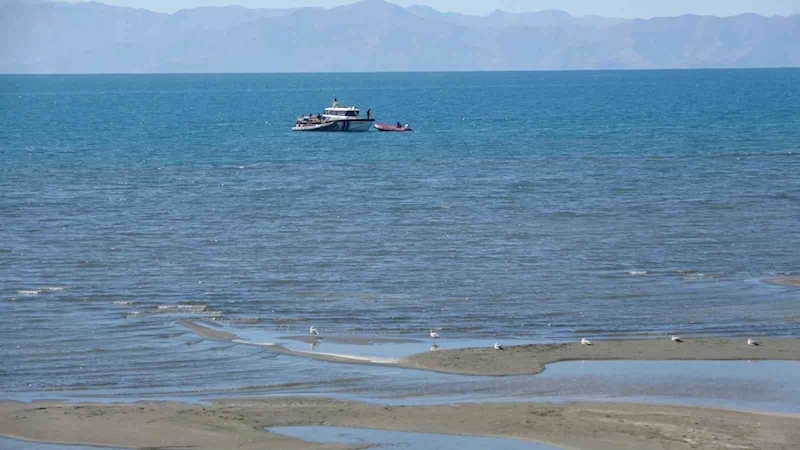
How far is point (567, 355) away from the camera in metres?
22.3

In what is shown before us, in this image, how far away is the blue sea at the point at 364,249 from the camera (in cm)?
2417

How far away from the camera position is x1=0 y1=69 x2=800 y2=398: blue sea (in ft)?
79.3

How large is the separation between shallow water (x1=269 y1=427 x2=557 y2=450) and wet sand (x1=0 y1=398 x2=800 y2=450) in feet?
0.68

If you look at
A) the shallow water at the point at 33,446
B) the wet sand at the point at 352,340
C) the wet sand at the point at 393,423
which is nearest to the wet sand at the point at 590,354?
the wet sand at the point at 352,340

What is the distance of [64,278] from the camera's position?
1221 inches

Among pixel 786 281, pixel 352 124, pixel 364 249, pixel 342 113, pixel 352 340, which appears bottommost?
pixel 352 124

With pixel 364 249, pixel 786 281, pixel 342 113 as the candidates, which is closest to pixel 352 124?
pixel 342 113

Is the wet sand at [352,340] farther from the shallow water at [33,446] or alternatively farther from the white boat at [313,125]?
the white boat at [313,125]

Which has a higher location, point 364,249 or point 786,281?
point 786,281

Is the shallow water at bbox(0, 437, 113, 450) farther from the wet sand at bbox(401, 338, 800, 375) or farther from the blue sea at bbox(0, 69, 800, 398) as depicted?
the wet sand at bbox(401, 338, 800, 375)

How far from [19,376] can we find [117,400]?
105 inches

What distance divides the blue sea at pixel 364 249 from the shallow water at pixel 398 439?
2.81 m

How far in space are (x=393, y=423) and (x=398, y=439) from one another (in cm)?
70

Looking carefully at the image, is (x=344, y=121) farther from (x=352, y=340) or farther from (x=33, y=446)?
(x=33, y=446)
